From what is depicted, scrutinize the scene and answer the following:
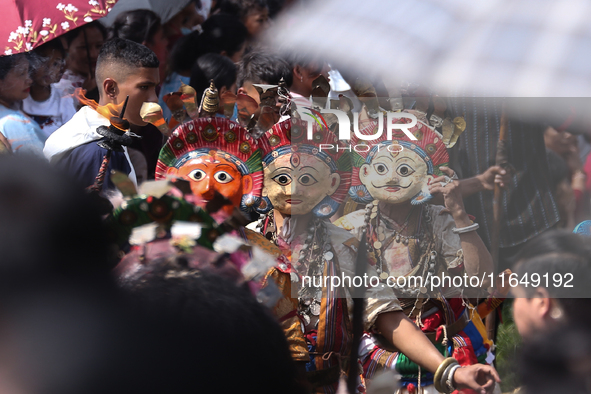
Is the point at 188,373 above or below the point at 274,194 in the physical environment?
below

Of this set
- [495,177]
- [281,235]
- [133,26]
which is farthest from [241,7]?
[495,177]

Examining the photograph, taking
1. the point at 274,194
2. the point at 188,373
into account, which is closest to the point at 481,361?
the point at 274,194

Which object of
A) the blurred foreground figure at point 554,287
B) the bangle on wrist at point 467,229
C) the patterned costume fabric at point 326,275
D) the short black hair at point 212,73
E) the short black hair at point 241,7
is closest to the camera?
the blurred foreground figure at point 554,287

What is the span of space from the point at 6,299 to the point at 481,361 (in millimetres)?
2814

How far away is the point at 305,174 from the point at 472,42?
97 cm

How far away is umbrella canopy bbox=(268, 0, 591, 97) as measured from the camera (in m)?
1.63

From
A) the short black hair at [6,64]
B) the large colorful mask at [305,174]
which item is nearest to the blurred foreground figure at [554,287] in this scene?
the large colorful mask at [305,174]

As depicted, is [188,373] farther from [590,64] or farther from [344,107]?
[344,107]

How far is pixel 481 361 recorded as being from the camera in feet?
10.1

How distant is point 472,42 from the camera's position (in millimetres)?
1772

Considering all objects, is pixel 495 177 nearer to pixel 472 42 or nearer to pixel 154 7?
pixel 472 42

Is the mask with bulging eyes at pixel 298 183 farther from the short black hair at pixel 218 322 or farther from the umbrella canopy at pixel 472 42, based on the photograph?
the short black hair at pixel 218 322

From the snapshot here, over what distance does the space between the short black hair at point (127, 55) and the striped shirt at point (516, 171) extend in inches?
62.0

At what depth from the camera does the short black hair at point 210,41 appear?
14.5 ft
